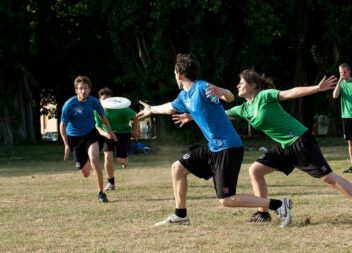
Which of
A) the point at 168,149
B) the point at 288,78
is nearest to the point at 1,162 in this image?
the point at 168,149

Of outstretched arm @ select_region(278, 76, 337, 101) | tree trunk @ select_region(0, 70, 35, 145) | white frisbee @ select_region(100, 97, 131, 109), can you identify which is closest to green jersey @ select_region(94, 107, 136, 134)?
white frisbee @ select_region(100, 97, 131, 109)

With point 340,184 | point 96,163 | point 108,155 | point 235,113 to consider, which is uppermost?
point 235,113

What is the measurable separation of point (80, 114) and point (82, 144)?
515 mm

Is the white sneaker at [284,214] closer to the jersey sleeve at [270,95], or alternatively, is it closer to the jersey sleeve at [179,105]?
the jersey sleeve at [270,95]

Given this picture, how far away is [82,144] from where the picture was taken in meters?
12.1

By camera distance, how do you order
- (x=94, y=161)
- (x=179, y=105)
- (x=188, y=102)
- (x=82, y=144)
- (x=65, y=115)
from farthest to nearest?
(x=82, y=144), (x=65, y=115), (x=94, y=161), (x=179, y=105), (x=188, y=102)

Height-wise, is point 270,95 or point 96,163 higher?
point 270,95

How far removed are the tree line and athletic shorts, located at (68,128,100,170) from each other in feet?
56.0

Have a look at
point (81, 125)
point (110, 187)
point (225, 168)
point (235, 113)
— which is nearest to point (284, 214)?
point (225, 168)

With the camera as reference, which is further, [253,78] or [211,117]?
[253,78]

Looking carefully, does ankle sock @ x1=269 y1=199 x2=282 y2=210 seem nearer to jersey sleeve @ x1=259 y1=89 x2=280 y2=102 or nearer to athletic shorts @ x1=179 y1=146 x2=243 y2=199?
athletic shorts @ x1=179 y1=146 x2=243 y2=199

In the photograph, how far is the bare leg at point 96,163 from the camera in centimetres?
1142

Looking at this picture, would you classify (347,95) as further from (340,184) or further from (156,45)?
(156,45)

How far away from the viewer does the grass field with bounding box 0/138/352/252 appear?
7.25 meters
